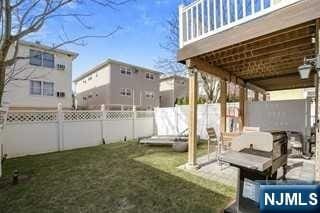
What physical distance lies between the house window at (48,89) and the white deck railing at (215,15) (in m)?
12.9

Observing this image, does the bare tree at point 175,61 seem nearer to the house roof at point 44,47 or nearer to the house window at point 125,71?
the house window at point 125,71

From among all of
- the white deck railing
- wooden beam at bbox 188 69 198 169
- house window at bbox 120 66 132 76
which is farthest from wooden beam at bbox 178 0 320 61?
house window at bbox 120 66 132 76

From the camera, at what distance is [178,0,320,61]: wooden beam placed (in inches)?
135

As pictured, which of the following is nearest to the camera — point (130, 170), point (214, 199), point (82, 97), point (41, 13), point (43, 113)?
point (214, 199)

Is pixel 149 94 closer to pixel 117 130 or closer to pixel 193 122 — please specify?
pixel 117 130

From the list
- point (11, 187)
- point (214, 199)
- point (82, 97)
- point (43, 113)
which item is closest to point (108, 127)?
point (43, 113)

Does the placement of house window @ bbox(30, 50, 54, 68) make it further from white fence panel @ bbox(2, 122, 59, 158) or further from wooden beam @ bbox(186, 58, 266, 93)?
wooden beam @ bbox(186, 58, 266, 93)

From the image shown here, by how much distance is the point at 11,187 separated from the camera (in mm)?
4594

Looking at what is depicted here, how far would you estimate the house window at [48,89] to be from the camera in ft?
50.1

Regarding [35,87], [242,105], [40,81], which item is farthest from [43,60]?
[242,105]

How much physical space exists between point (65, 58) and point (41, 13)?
459 inches

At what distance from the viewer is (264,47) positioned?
16.4 ft

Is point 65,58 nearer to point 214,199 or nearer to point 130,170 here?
point 130,170

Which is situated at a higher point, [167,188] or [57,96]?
[57,96]
